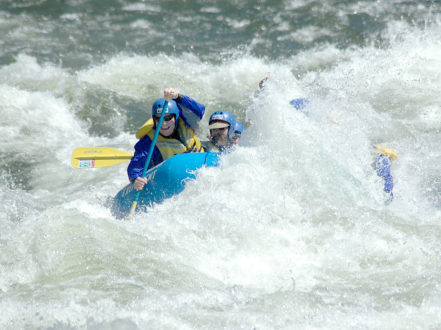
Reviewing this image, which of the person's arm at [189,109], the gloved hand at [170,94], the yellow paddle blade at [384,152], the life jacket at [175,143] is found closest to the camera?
the gloved hand at [170,94]

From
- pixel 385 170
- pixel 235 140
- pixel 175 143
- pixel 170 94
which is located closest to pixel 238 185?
pixel 175 143

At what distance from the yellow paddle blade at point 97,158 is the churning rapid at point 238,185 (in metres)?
0.39

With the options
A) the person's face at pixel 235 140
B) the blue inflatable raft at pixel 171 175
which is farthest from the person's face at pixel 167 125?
the person's face at pixel 235 140

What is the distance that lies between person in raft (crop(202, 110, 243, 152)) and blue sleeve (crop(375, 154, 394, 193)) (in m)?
1.48

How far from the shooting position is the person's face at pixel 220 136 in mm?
5637

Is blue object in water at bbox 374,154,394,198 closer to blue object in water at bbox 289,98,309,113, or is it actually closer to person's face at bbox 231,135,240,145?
blue object in water at bbox 289,98,309,113

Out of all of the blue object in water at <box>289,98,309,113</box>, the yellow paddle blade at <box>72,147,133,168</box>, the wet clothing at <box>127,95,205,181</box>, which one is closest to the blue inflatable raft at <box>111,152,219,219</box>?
the wet clothing at <box>127,95,205,181</box>

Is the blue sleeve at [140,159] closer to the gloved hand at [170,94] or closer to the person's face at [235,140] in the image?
the gloved hand at [170,94]

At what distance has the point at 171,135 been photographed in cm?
538

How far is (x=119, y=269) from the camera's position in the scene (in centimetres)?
383

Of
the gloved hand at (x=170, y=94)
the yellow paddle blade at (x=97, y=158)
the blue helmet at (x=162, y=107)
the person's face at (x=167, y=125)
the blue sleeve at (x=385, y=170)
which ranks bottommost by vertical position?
the yellow paddle blade at (x=97, y=158)

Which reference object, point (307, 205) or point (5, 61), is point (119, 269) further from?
point (5, 61)

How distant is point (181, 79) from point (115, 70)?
3.87 feet

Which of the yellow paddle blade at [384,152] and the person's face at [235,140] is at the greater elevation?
the person's face at [235,140]
